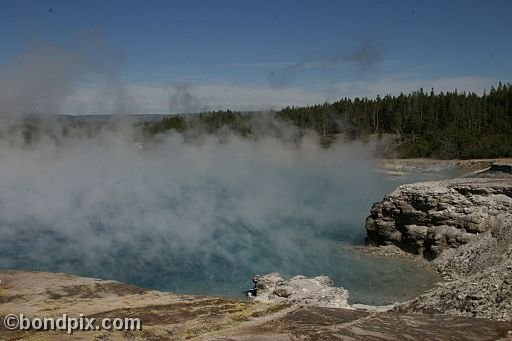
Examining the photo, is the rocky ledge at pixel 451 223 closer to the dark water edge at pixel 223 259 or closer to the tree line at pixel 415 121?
the dark water edge at pixel 223 259

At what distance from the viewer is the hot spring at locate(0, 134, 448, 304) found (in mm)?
22750

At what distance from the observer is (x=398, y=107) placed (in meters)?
77.7

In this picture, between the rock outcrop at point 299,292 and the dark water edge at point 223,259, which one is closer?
the rock outcrop at point 299,292

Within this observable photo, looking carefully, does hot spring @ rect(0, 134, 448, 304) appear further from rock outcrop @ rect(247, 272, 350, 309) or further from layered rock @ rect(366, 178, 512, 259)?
layered rock @ rect(366, 178, 512, 259)

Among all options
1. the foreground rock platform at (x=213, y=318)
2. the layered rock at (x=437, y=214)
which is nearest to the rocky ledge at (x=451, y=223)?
the layered rock at (x=437, y=214)

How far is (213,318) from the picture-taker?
31.1 feet

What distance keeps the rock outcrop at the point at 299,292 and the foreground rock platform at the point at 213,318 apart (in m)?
6.13

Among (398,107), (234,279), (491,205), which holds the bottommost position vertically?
(234,279)

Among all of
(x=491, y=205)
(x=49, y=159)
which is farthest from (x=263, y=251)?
(x=49, y=159)

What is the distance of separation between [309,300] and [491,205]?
12920 millimetres

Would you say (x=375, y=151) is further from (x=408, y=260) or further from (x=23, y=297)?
→ (x=23, y=297)

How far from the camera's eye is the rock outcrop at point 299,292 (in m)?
16.8

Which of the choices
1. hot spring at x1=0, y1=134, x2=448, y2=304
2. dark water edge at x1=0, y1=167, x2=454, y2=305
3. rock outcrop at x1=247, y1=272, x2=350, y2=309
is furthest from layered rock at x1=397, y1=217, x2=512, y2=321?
hot spring at x1=0, y1=134, x2=448, y2=304

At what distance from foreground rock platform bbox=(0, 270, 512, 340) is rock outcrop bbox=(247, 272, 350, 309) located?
6129mm
